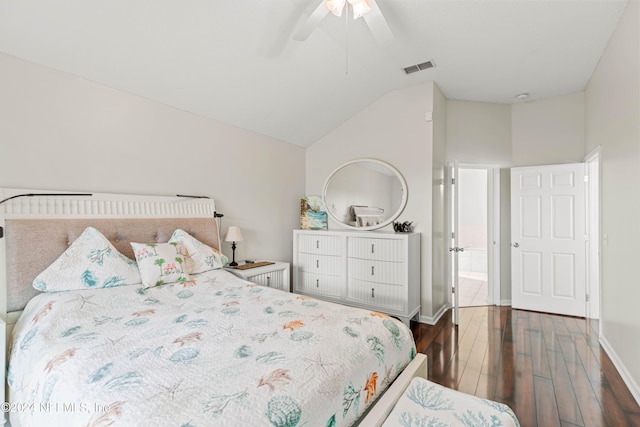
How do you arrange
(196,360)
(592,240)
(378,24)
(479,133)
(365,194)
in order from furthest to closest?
(479,133), (365,194), (592,240), (378,24), (196,360)

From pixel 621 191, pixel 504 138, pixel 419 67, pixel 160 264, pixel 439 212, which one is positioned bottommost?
pixel 160 264

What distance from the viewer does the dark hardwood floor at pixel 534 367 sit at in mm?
1896

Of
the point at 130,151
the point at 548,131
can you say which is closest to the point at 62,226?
the point at 130,151

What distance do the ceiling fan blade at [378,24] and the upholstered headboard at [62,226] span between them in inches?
85.9

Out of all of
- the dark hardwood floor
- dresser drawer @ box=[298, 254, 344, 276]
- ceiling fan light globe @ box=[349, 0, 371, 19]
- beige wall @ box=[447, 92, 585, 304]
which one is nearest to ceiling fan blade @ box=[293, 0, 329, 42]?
ceiling fan light globe @ box=[349, 0, 371, 19]

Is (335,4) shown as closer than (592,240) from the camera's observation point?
Yes

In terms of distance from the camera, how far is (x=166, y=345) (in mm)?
1284

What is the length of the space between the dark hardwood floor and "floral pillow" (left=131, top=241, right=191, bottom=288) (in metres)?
2.08

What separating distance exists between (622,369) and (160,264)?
11.6 feet

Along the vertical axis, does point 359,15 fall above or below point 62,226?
above

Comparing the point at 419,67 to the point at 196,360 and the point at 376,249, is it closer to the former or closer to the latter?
the point at 376,249

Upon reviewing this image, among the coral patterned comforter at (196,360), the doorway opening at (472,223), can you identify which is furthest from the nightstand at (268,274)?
the doorway opening at (472,223)

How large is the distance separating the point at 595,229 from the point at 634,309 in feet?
6.16

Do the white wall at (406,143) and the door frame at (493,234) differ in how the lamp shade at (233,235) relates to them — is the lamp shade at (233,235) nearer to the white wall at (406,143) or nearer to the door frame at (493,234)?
the white wall at (406,143)
